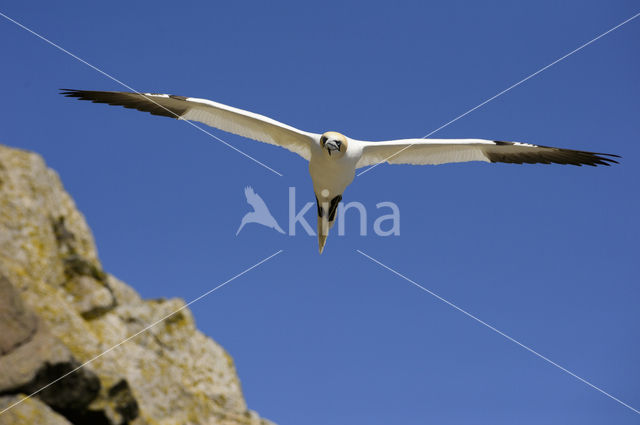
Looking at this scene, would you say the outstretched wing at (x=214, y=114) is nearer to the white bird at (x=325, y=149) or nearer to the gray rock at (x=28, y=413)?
the white bird at (x=325, y=149)

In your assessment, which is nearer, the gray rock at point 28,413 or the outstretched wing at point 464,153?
the gray rock at point 28,413

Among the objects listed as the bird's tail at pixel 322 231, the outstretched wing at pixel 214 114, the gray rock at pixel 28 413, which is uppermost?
the outstretched wing at pixel 214 114

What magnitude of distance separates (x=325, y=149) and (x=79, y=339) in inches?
234

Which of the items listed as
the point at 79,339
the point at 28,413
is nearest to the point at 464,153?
the point at 79,339

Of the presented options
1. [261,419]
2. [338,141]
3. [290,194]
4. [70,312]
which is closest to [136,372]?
[70,312]

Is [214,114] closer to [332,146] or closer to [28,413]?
[332,146]

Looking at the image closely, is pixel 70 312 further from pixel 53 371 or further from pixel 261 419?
pixel 261 419

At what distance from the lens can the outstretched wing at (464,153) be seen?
487 inches

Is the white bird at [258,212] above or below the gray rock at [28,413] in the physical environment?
above

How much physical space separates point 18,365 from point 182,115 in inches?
216

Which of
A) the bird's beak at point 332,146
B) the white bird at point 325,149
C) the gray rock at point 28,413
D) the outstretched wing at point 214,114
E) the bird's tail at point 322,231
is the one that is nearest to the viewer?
the gray rock at point 28,413

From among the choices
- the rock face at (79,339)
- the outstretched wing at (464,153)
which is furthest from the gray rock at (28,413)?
the outstretched wing at (464,153)

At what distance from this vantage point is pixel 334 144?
1127cm

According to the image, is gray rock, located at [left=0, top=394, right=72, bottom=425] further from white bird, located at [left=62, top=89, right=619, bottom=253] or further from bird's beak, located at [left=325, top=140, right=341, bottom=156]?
bird's beak, located at [left=325, top=140, right=341, bottom=156]
